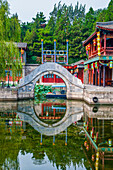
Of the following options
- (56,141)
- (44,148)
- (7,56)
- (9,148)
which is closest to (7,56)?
(7,56)

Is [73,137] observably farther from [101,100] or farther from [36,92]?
[36,92]

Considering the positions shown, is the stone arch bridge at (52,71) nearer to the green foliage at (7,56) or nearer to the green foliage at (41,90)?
the green foliage at (7,56)

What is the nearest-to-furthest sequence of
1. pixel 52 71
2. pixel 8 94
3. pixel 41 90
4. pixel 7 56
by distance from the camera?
pixel 7 56
pixel 8 94
pixel 52 71
pixel 41 90

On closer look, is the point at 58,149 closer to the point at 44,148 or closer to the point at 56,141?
the point at 44,148

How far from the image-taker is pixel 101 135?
804 centimetres

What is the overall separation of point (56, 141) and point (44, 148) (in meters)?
0.77

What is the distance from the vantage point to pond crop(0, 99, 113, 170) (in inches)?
232

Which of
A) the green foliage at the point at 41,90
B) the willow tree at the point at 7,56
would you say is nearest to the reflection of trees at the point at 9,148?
the willow tree at the point at 7,56

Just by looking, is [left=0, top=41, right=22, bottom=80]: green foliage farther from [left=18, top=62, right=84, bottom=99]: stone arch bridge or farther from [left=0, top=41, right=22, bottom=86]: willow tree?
[left=18, top=62, right=84, bottom=99]: stone arch bridge

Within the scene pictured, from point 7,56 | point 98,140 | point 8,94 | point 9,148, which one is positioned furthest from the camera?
point 8,94

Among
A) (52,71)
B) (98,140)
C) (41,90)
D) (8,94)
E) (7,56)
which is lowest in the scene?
(98,140)

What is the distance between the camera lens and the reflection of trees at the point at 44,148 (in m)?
6.03

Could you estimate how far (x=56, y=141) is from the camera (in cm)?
756

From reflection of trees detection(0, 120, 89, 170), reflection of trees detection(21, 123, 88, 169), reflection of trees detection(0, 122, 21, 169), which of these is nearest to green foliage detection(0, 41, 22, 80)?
reflection of trees detection(0, 122, 21, 169)
